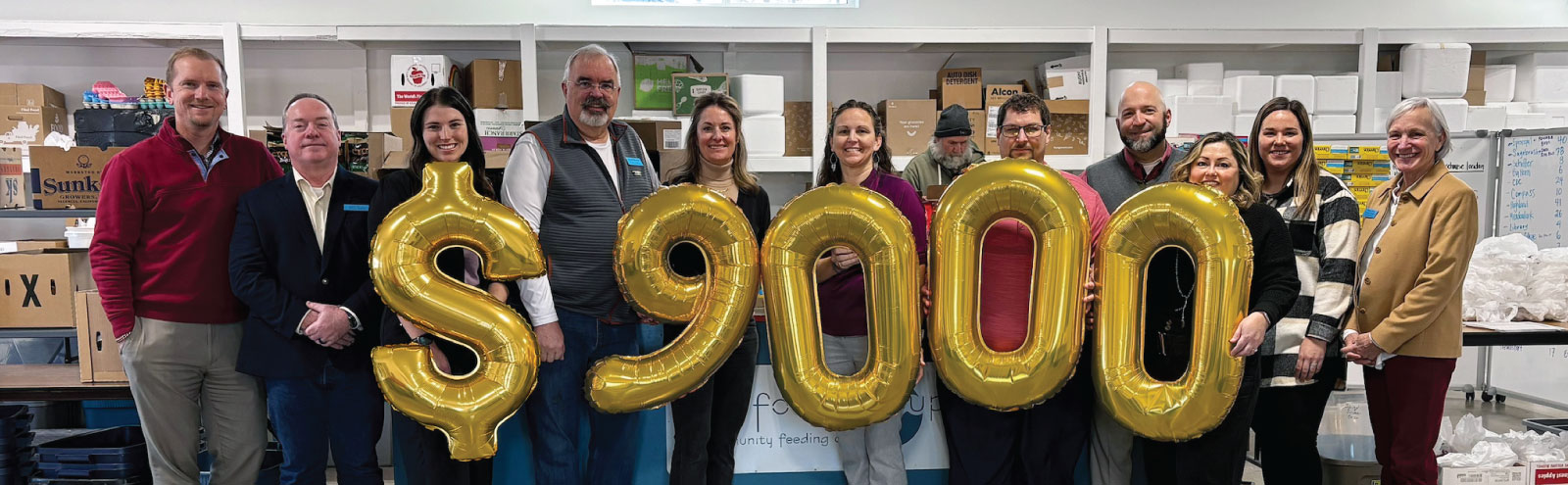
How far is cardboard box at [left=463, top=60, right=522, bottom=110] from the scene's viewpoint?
4.48 meters

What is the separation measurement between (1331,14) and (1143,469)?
4524 millimetres

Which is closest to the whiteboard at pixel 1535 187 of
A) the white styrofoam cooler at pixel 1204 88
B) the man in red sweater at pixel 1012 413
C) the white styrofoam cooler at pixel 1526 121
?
the white styrofoam cooler at pixel 1526 121

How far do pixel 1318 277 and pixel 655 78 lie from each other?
3.34m

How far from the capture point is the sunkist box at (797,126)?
4.74 metres

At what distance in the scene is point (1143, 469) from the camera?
236 cm

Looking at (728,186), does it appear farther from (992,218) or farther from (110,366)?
(110,366)

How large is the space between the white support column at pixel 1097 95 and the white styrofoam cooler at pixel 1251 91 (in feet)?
2.46

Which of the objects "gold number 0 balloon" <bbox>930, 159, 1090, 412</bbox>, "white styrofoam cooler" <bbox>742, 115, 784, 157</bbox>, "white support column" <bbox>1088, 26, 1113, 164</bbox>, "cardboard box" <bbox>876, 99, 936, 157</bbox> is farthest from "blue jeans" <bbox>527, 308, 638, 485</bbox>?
"white support column" <bbox>1088, 26, 1113, 164</bbox>

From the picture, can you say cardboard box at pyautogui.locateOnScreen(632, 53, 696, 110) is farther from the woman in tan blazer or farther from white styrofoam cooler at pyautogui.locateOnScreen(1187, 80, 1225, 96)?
the woman in tan blazer

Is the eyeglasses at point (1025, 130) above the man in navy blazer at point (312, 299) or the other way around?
above

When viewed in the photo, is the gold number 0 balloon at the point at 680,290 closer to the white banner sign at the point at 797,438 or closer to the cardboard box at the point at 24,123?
the white banner sign at the point at 797,438

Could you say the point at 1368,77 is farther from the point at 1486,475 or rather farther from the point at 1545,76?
the point at 1486,475

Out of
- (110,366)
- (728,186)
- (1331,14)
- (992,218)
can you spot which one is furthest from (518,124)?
(1331,14)

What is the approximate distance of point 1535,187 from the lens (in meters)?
4.52
